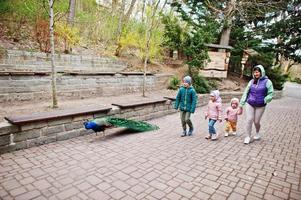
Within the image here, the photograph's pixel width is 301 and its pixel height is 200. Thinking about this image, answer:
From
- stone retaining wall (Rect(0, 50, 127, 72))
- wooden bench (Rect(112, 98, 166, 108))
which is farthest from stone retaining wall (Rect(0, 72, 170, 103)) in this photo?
wooden bench (Rect(112, 98, 166, 108))

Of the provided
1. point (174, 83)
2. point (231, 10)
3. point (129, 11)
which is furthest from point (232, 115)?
point (129, 11)

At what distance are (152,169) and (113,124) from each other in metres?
2.03

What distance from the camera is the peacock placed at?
5.45 meters

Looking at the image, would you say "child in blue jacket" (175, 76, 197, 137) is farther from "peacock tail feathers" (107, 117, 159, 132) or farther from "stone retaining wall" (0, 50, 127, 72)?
"stone retaining wall" (0, 50, 127, 72)

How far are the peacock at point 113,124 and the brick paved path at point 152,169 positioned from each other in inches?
11.6

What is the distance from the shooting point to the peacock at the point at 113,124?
5.45 m

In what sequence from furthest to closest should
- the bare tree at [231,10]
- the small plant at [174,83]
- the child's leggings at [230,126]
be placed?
the bare tree at [231,10]
the small plant at [174,83]
the child's leggings at [230,126]

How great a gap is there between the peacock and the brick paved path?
30cm

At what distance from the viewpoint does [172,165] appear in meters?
4.41

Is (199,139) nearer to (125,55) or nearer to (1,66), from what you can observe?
(1,66)

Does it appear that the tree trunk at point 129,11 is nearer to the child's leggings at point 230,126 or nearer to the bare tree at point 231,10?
the bare tree at point 231,10

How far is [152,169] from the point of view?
166 inches

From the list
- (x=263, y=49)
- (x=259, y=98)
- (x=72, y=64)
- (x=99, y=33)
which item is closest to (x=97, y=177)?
(x=259, y=98)

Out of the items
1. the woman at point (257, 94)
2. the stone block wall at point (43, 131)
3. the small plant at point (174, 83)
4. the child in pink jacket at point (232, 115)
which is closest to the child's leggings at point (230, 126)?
the child in pink jacket at point (232, 115)
